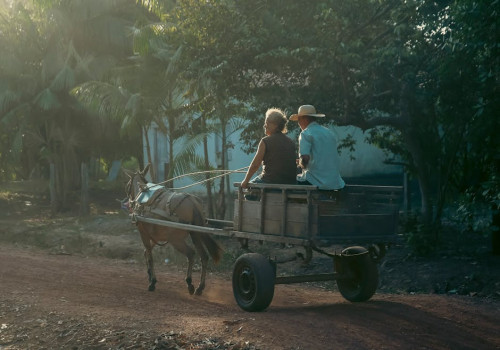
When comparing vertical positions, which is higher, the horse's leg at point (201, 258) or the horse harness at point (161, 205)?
the horse harness at point (161, 205)

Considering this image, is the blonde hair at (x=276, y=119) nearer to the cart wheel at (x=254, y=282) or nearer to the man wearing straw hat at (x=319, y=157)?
the man wearing straw hat at (x=319, y=157)

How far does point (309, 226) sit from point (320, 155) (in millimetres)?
997

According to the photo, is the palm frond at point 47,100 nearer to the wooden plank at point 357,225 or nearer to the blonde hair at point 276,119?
the blonde hair at point 276,119

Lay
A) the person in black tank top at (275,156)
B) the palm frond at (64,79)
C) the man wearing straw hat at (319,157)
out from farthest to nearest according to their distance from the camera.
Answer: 1. the palm frond at (64,79)
2. the person in black tank top at (275,156)
3. the man wearing straw hat at (319,157)

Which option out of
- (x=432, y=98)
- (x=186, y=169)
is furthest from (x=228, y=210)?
(x=432, y=98)

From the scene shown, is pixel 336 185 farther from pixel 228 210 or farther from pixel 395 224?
pixel 228 210

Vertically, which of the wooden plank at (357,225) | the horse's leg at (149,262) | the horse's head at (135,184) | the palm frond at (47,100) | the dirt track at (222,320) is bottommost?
the dirt track at (222,320)

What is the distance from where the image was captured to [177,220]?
9.95 metres

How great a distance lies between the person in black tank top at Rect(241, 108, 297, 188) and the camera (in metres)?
8.19

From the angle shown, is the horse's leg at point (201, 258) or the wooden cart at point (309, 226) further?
the horse's leg at point (201, 258)

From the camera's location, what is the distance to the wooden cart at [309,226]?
7355mm

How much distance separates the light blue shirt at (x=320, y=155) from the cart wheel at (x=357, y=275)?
108 cm

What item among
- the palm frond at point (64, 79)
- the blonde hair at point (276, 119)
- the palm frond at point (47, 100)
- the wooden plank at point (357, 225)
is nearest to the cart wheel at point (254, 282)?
the wooden plank at point (357, 225)

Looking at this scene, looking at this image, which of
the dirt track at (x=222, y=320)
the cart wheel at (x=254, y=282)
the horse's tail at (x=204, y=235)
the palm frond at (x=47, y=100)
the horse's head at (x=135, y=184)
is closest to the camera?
the dirt track at (x=222, y=320)
